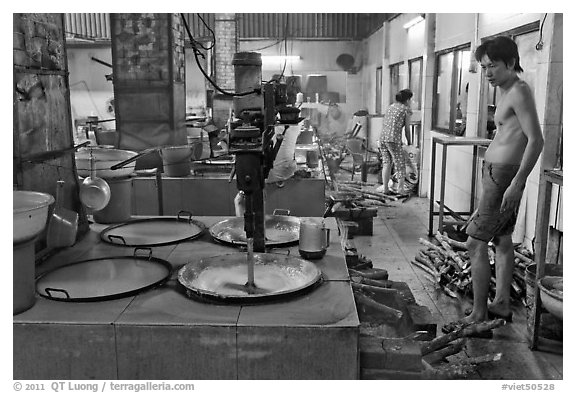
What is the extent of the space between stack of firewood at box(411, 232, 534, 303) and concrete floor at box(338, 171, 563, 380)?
8 cm

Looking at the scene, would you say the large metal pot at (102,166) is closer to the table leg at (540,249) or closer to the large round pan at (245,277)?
the large round pan at (245,277)

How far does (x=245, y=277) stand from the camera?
266cm

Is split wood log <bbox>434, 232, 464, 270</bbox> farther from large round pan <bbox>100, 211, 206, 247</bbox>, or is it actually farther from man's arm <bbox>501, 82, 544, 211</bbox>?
large round pan <bbox>100, 211, 206, 247</bbox>

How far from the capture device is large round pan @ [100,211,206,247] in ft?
10.5

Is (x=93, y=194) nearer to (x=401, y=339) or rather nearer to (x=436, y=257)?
(x=401, y=339)

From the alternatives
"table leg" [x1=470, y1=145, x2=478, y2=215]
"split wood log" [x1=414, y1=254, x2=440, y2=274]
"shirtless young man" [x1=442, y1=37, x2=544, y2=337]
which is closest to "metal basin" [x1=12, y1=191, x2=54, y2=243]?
"shirtless young man" [x1=442, y1=37, x2=544, y2=337]

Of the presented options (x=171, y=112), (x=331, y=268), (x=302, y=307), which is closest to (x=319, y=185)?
(x=171, y=112)

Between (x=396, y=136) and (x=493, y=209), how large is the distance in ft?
16.9

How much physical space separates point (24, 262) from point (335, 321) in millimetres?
1294

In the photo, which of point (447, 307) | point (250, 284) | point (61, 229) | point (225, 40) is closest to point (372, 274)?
point (447, 307)

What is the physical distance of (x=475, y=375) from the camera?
9.86ft

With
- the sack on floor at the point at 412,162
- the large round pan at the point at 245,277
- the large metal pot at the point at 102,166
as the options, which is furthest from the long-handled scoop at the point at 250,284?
the sack on floor at the point at 412,162

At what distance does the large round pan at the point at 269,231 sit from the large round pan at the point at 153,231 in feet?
0.43

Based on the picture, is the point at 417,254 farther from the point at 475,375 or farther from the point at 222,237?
the point at 222,237
